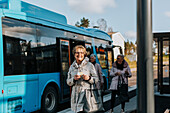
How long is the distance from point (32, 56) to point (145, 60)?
4.02 meters

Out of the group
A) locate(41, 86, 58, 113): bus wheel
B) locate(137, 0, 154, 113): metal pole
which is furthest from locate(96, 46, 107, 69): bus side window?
locate(137, 0, 154, 113): metal pole

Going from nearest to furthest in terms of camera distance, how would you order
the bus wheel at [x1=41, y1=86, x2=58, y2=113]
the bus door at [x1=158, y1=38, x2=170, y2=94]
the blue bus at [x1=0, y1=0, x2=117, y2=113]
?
1. the blue bus at [x1=0, y1=0, x2=117, y2=113]
2. the bus wheel at [x1=41, y1=86, x2=58, y2=113]
3. the bus door at [x1=158, y1=38, x2=170, y2=94]

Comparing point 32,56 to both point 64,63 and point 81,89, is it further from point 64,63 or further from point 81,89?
point 81,89

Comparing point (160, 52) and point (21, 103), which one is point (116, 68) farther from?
point (160, 52)

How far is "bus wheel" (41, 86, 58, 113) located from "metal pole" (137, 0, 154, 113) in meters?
4.28

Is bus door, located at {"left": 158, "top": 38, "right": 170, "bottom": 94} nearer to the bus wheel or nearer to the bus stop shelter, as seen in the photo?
the bus stop shelter

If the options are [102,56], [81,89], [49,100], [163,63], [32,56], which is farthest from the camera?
[102,56]

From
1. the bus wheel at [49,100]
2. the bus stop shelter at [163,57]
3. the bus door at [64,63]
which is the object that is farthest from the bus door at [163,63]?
the bus wheel at [49,100]

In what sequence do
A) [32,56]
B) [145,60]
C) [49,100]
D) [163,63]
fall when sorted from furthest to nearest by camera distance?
[163,63], [49,100], [32,56], [145,60]

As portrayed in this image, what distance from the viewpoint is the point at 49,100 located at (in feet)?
25.3

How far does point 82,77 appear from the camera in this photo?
4105mm

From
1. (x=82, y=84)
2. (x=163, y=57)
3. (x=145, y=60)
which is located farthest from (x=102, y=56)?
(x=145, y=60)

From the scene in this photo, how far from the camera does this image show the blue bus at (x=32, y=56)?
19.2 ft

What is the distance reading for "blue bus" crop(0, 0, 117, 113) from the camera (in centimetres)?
586
